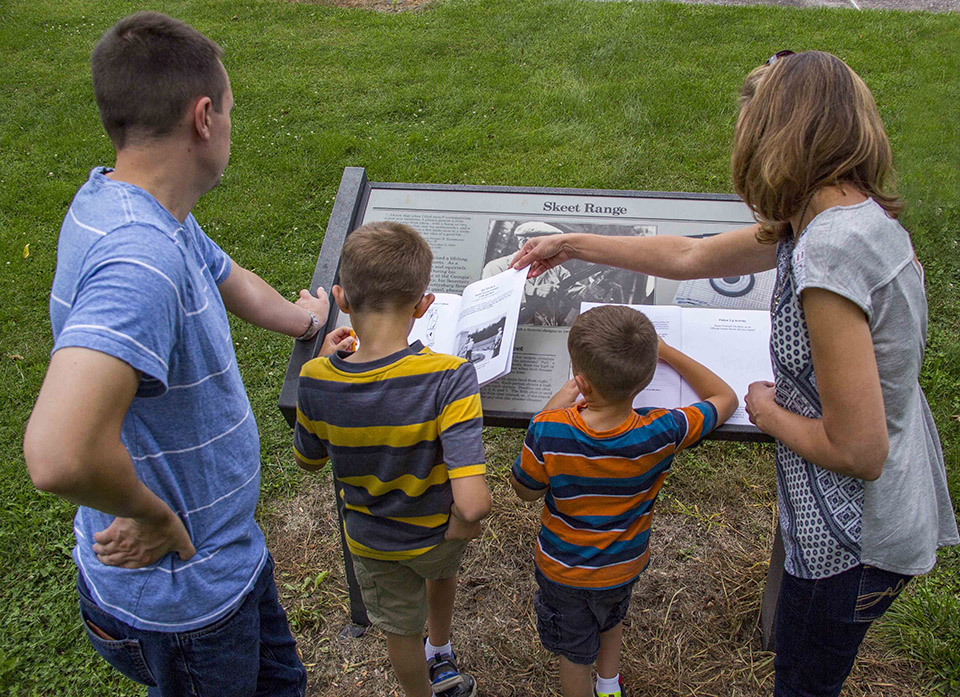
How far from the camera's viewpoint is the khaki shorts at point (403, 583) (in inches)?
83.7

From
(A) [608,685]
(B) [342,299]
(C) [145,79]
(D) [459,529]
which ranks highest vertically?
(C) [145,79]

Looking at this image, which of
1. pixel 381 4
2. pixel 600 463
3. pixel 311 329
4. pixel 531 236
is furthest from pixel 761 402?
pixel 381 4

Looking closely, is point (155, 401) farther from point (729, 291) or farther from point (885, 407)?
point (729, 291)

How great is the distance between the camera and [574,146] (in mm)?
5430

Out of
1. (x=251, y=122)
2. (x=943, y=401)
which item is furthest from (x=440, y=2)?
(x=943, y=401)

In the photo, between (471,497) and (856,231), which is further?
(471,497)

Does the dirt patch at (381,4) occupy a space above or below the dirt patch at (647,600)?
above

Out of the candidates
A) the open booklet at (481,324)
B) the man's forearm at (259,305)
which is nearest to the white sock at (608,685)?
the open booklet at (481,324)

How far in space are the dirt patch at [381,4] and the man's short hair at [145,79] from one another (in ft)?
21.1

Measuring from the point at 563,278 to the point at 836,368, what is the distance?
1.22 meters

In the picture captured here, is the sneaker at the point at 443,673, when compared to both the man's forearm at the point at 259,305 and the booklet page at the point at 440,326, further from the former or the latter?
the man's forearm at the point at 259,305

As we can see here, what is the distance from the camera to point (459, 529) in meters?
2.02

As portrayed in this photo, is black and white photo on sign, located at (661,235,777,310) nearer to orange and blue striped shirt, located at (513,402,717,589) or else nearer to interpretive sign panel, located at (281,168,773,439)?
interpretive sign panel, located at (281,168,773,439)

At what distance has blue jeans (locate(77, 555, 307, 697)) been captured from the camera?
5.47ft
